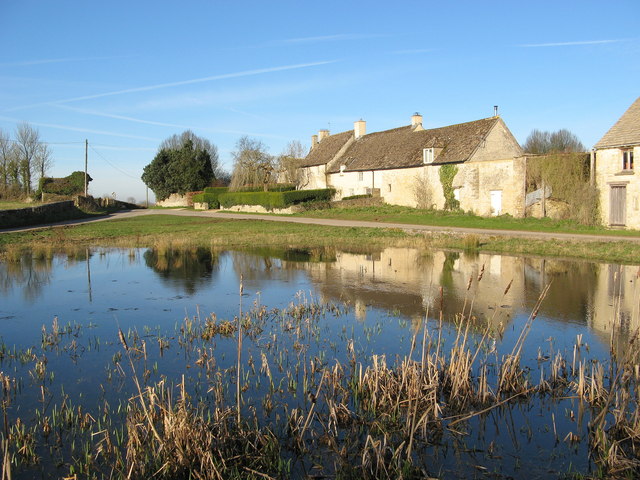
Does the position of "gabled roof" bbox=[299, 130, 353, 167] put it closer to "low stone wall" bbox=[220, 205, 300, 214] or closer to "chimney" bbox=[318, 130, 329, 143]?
"chimney" bbox=[318, 130, 329, 143]

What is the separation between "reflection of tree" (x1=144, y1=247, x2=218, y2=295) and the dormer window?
87.2 ft

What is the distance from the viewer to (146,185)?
7769cm

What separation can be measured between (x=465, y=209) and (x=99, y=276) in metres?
31.5

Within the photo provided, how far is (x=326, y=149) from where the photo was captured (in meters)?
63.3

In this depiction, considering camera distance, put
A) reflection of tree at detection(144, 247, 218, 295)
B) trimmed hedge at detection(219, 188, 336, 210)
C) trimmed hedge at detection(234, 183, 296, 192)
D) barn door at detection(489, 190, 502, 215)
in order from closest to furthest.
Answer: reflection of tree at detection(144, 247, 218, 295) → barn door at detection(489, 190, 502, 215) → trimmed hedge at detection(219, 188, 336, 210) → trimmed hedge at detection(234, 183, 296, 192)

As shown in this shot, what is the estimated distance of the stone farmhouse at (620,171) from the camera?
99.6ft

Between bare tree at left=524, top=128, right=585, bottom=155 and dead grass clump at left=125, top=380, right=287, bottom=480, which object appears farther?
bare tree at left=524, top=128, right=585, bottom=155

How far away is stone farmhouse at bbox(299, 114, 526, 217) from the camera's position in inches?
1592

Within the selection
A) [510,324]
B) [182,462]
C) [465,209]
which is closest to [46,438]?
[182,462]

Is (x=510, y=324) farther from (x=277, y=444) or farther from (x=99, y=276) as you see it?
(x=99, y=276)

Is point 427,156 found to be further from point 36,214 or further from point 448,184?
point 36,214

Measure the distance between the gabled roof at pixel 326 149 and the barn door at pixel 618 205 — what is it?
33194 mm

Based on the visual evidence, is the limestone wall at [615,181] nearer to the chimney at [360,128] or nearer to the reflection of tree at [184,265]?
the reflection of tree at [184,265]

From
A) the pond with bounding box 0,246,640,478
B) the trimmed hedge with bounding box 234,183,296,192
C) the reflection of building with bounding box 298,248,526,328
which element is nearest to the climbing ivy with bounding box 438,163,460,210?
the reflection of building with bounding box 298,248,526,328
